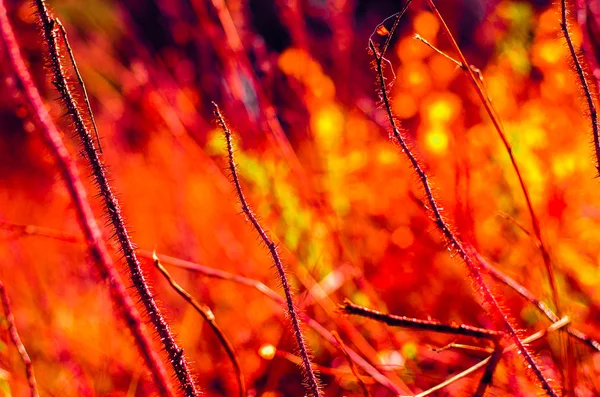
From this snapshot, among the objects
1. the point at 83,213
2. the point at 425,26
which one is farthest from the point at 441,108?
the point at 83,213

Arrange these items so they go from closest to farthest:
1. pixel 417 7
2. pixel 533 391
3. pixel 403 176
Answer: pixel 533 391 → pixel 403 176 → pixel 417 7

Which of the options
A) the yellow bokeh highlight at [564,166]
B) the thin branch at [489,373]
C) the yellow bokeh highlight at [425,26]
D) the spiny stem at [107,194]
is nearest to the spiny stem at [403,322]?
the thin branch at [489,373]

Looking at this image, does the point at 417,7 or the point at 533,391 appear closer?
the point at 533,391

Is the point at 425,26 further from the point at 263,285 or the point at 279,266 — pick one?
the point at 279,266

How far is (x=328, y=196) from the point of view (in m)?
1.63

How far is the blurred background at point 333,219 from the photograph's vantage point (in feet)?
3.49

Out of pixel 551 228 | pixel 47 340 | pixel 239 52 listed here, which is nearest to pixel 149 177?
pixel 47 340

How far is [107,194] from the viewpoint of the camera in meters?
0.42

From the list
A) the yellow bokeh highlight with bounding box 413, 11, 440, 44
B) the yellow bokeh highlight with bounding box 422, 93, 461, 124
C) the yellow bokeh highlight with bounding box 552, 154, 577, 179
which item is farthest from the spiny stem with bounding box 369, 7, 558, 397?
the yellow bokeh highlight with bounding box 413, 11, 440, 44

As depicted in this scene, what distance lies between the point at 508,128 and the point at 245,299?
2.82 feet

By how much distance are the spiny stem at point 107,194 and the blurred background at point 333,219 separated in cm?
32

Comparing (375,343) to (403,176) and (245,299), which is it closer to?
(245,299)

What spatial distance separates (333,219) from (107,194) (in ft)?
2.63

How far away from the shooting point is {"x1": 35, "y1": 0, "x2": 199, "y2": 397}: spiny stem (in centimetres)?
40
